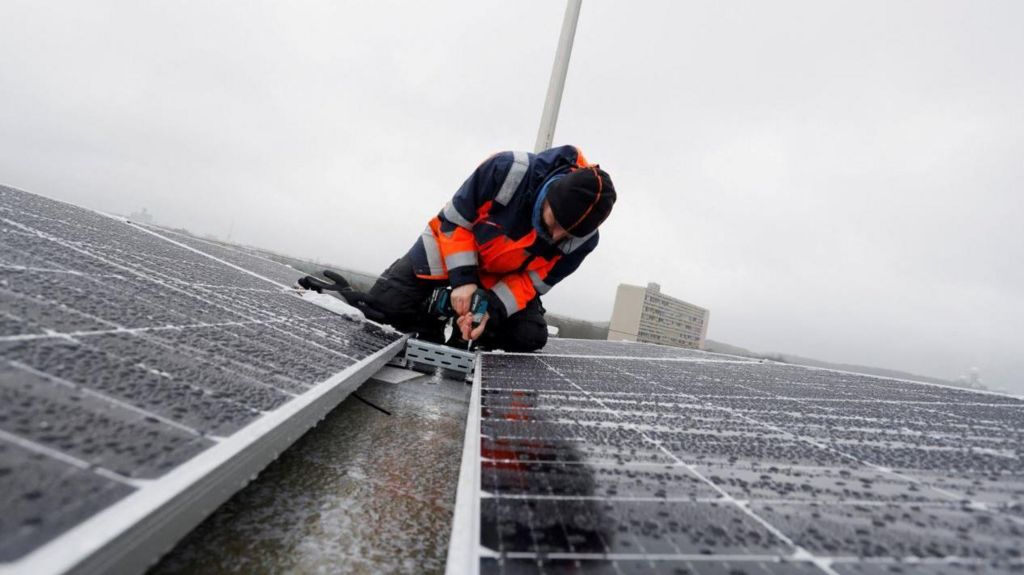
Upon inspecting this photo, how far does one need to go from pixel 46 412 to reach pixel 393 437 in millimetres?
1523

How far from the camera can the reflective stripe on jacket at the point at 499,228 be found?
3.70m

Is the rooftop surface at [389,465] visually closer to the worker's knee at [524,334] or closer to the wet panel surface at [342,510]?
the wet panel surface at [342,510]

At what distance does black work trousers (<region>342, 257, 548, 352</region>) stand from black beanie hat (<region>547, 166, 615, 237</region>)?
1.04 meters

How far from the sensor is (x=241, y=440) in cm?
105

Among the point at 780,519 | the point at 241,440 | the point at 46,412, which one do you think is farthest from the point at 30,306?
the point at 780,519

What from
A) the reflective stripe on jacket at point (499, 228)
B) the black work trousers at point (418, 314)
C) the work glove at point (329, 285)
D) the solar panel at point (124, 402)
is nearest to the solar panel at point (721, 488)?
the solar panel at point (124, 402)

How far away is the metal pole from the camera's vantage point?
8.00 metres

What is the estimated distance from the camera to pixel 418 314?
4.05 meters

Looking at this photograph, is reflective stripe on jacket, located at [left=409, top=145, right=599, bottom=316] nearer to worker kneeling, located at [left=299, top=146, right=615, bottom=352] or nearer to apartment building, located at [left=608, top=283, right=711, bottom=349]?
worker kneeling, located at [left=299, top=146, right=615, bottom=352]

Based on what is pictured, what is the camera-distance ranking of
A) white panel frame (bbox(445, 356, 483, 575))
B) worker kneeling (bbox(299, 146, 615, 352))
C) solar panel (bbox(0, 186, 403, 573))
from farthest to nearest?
worker kneeling (bbox(299, 146, 615, 352)) < white panel frame (bbox(445, 356, 483, 575)) < solar panel (bbox(0, 186, 403, 573))

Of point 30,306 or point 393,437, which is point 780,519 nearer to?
point 393,437

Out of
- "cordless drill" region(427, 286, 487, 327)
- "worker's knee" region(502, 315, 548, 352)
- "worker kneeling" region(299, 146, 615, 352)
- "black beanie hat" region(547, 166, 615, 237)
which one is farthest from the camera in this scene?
"worker's knee" region(502, 315, 548, 352)

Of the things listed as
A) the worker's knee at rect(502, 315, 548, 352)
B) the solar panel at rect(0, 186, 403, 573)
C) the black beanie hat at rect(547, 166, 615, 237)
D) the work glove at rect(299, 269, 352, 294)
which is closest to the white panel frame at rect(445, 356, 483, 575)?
the solar panel at rect(0, 186, 403, 573)

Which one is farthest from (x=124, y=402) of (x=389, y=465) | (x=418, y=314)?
(x=418, y=314)
